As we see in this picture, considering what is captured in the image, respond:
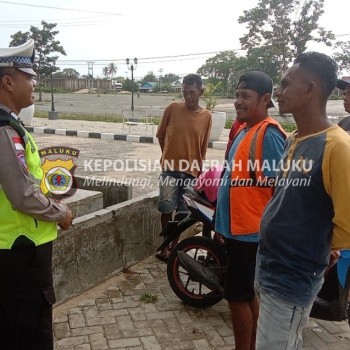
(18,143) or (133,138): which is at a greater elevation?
(18,143)

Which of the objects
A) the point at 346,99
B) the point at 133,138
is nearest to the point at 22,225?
the point at 346,99

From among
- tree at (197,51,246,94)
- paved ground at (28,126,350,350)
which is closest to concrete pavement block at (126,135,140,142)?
paved ground at (28,126,350,350)

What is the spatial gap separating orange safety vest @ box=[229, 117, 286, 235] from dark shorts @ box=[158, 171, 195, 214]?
5.54 feet

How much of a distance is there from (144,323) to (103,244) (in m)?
→ 0.84

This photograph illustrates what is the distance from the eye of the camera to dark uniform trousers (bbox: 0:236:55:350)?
6.42 ft

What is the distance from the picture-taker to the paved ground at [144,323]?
2.96m

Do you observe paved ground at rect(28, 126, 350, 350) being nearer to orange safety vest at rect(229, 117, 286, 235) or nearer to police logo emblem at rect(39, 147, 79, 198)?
police logo emblem at rect(39, 147, 79, 198)

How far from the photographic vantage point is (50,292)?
2.04 m

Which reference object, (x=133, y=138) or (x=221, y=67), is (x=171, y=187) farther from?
(x=221, y=67)

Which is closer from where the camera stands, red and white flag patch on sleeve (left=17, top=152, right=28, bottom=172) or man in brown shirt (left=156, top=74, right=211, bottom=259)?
red and white flag patch on sleeve (left=17, top=152, right=28, bottom=172)

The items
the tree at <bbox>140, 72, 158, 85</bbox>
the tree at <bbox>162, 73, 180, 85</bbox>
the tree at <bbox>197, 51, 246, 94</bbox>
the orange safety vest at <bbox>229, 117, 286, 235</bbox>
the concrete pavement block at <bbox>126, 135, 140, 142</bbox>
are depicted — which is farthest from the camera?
the tree at <bbox>140, 72, 158, 85</bbox>

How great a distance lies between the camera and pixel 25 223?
6.42ft

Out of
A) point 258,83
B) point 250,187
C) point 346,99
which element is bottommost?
point 250,187

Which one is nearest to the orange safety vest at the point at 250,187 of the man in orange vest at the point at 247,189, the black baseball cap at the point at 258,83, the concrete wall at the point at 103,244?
the man in orange vest at the point at 247,189
